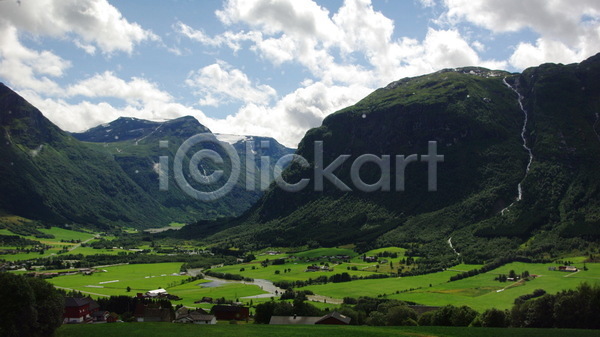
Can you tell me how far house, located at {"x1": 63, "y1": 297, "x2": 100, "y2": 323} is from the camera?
89.4 m

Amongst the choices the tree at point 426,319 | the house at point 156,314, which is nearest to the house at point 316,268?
the house at point 156,314

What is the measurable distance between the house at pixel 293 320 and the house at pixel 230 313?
594 inches

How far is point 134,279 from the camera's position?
15575cm

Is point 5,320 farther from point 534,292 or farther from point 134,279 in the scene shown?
point 134,279

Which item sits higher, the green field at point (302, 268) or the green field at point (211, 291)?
the green field at point (302, 268)

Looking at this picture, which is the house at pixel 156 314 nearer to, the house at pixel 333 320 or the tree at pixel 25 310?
the house at pixel 333 320

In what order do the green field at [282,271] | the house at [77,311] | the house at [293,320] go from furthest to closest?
the green field at [282,271]
the house at [77,311]
the house at [293,320]

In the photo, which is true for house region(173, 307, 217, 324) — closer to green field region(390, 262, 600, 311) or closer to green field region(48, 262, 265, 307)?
green field region(48, 262, 265, 307)

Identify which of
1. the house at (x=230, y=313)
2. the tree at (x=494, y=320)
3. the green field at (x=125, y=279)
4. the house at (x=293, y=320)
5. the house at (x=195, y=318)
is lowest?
the green field at (x=125, y=279)

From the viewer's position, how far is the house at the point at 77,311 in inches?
3519

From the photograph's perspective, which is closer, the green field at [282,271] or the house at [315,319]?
the house at [315,319]

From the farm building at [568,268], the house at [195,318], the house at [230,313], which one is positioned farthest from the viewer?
the farm building at [568,268]

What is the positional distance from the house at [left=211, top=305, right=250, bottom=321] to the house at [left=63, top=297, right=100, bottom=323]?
22.9m

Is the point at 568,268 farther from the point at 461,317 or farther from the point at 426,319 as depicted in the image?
the point at 461,317
